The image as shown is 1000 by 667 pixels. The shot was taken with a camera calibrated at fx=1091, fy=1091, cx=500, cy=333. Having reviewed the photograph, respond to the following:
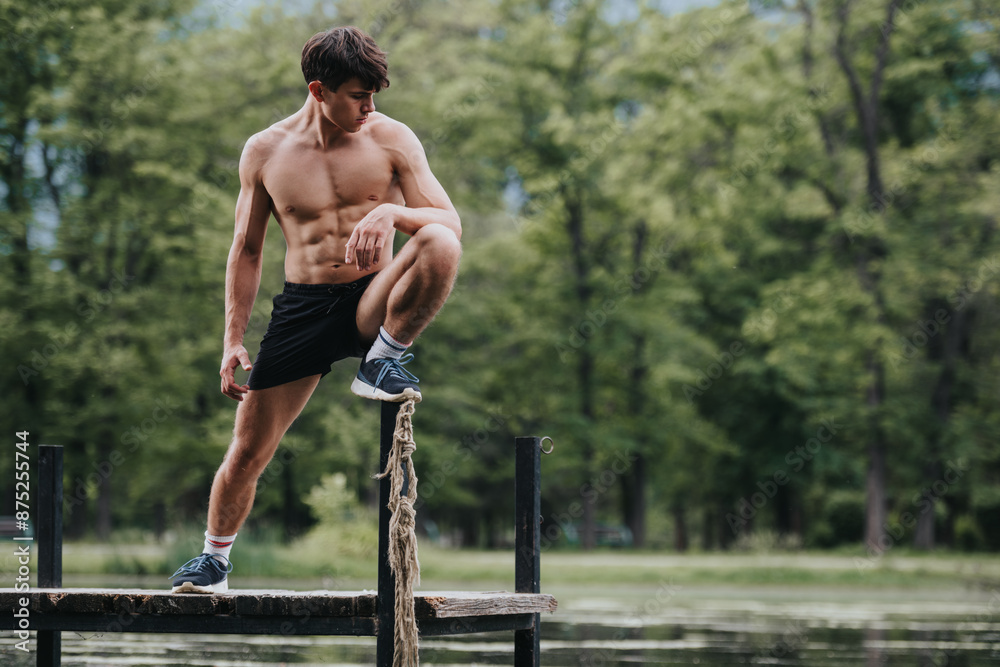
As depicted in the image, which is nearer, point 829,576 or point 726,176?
point 829,576

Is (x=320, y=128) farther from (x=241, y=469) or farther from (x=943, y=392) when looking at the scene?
(x=943, y=392)

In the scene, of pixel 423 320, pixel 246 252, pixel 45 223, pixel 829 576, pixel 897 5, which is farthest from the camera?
pixel 45 223

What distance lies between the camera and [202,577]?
4.29m

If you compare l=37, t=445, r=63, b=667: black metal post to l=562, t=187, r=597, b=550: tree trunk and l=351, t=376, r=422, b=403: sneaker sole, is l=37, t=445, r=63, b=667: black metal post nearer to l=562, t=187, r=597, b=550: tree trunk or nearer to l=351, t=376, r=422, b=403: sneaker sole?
l=351, t=376, r=422, b=403: sneaker sole

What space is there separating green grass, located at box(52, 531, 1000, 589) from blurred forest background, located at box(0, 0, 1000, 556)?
3.33 meters

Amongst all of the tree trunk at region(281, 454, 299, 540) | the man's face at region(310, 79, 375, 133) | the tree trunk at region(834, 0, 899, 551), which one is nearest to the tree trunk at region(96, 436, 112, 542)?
the tree trunk at region(281, 454, 299, 540)

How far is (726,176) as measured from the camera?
86.1ft

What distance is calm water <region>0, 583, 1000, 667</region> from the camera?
7.88 metres

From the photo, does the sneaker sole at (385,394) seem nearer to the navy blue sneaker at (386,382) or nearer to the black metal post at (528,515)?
the navy blue sneaker at (386,382)

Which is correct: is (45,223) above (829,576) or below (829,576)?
above

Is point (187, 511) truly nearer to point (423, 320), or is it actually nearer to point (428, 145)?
point (428, 145)

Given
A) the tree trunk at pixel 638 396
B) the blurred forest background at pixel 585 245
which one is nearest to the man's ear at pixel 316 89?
the blurred forest background at pixel 585 245

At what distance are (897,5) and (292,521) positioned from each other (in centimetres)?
2013

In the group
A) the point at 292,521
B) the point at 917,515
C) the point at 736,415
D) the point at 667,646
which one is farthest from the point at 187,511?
the point at 667,646
